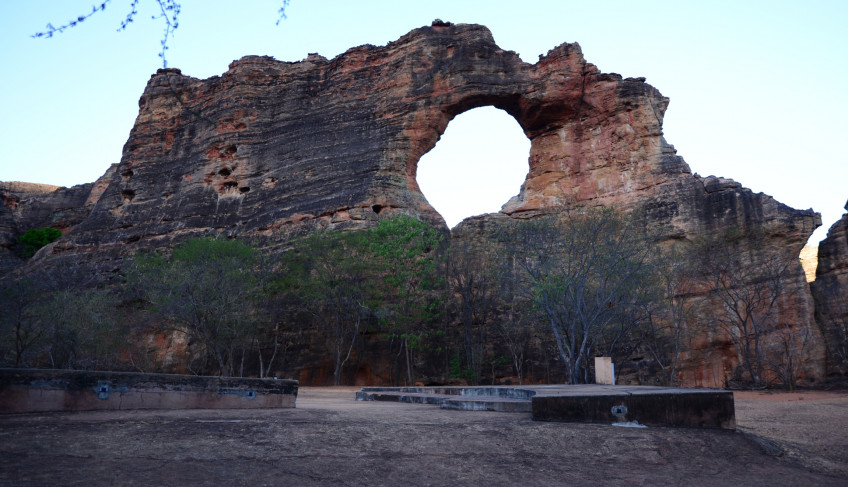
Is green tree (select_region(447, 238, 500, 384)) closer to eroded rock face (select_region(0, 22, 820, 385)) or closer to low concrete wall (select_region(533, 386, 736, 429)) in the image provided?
eroded rock face (select_region(0, 22, 820, 385))

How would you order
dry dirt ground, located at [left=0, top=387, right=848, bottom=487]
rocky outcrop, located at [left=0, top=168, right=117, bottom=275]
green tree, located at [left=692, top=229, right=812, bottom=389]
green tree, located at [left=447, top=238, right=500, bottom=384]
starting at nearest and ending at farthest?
dry dirt ground, located at [left=0, top=387, right=848, bottom=487], green tree, located at [left=692, top=229, right=812, bottom=389], green tree, located at [left=447, top=238, right=500, bottom=384], rocky outcrop, located at [left=0, top=168, right=117, bottom=275]

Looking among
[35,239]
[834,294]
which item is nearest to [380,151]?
[834,294]

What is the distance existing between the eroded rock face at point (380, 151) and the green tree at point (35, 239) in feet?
25.8

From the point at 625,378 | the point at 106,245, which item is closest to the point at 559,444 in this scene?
the point at 625,378

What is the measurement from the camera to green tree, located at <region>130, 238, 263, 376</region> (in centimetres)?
1991

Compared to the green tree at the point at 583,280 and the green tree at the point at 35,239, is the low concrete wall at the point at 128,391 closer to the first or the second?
the green tree at the point at 583,280

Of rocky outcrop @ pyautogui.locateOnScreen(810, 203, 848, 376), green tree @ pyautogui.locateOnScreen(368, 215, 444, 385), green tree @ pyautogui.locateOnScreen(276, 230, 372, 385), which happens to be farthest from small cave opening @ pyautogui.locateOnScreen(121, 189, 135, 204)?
rocky outcrop @ pyautogui.locateOnScreen(810, 203, 848, 376)

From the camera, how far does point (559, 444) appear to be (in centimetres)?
489

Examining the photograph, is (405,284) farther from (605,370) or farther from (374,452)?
(374,452)

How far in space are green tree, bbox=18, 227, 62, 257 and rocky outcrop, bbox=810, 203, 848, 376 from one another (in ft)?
139

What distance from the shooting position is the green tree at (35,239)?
39.0 m

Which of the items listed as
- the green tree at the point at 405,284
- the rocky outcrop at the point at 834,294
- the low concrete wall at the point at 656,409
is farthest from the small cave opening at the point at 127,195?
the low concrete wall at the point at 656,409

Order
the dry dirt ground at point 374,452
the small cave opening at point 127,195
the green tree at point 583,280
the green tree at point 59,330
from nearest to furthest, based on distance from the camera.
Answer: the dry dirt ground at point 374,452 < the green tree at point 583,280 < the green tree at point 59,330 < the small cave opening at point 127,195

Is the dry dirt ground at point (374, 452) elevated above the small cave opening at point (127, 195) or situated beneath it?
situated beneath
